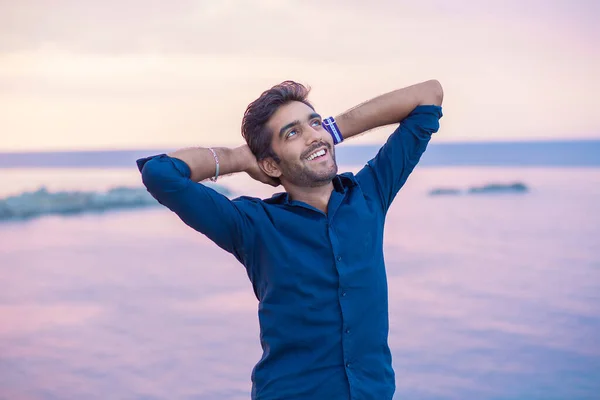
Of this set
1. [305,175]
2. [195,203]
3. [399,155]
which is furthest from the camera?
[399,155]

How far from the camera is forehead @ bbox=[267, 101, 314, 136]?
192 cm

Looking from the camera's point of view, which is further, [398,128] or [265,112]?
[398,128]

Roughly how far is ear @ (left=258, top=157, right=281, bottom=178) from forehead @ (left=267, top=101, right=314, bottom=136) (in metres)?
0.07

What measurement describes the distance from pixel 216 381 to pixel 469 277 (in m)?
2.16

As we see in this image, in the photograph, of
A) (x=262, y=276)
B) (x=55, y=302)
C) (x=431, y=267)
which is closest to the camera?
(x=262, y=276)

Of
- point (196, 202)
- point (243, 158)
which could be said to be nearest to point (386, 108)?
point (243, 158)

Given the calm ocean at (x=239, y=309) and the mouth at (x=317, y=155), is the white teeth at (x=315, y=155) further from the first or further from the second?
the calm ocean at (x=239, y=309)

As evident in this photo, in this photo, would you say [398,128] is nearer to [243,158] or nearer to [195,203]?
[243,158]

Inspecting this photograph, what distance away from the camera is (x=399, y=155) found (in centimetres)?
201

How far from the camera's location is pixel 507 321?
4.54 meters

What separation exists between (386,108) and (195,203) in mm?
611

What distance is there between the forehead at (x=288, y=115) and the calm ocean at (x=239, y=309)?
2.07m

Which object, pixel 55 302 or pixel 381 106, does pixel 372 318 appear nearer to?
pixel 381 106

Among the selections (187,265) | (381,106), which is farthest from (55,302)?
(381,106)
